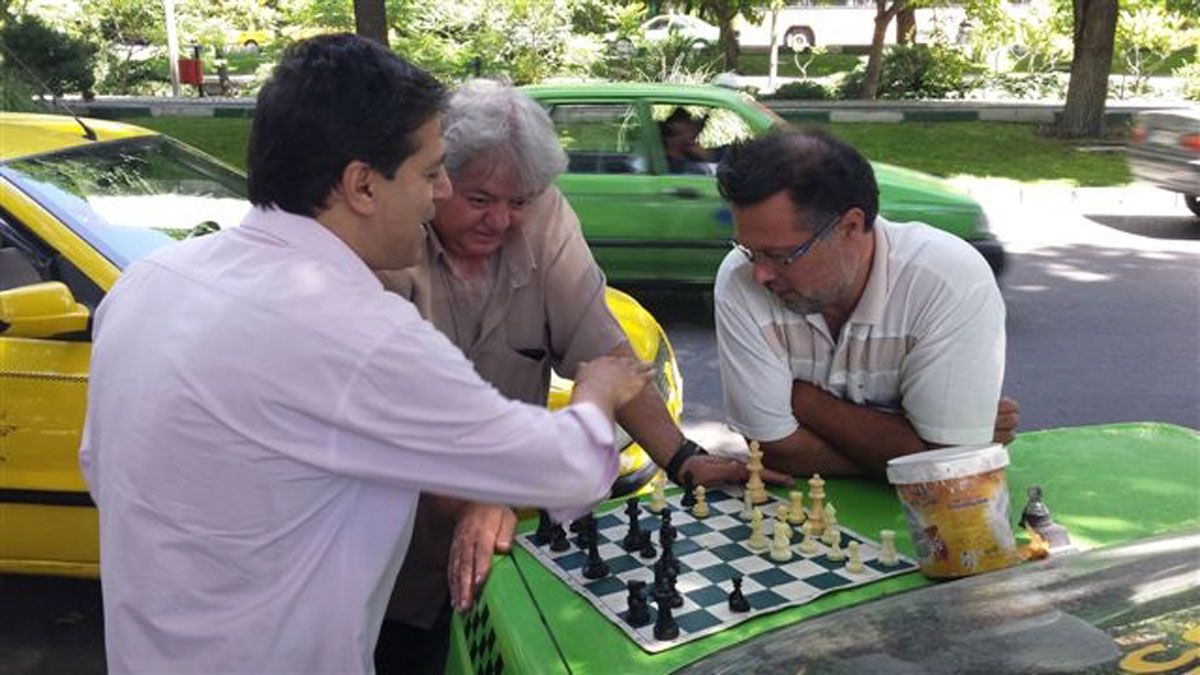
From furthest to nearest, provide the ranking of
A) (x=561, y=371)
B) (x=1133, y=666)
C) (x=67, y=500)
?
(x=67, y=500), (x=561, y=371), (x=1133, y=666)

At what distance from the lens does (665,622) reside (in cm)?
179

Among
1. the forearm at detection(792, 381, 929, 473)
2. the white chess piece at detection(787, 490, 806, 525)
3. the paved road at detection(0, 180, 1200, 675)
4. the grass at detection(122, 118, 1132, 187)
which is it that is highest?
the forearm at detection(792, 381, 929, 473)

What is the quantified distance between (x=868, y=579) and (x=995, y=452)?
32cm

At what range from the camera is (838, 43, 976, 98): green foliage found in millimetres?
19359

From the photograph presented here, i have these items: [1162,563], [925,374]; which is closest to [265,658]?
[1162,563]

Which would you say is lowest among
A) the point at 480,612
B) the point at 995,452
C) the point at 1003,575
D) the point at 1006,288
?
the point at 1006,288

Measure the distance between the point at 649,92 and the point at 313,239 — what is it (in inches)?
226

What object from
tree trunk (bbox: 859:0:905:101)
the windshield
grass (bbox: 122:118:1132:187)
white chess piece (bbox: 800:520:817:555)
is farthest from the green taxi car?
tree trunk (bbox: 859:0:905:101)

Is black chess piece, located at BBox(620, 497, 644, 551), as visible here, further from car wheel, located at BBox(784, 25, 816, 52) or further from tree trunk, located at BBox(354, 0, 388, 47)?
car wheel, located at BBox(784, 25, 816, 52)

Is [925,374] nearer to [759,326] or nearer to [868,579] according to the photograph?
[759,326]

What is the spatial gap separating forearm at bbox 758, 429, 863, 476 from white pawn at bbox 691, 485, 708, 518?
9.1 inches

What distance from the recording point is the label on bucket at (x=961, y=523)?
1.88m

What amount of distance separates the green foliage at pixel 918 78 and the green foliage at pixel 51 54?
11.8 m

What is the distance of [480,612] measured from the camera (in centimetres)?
204
